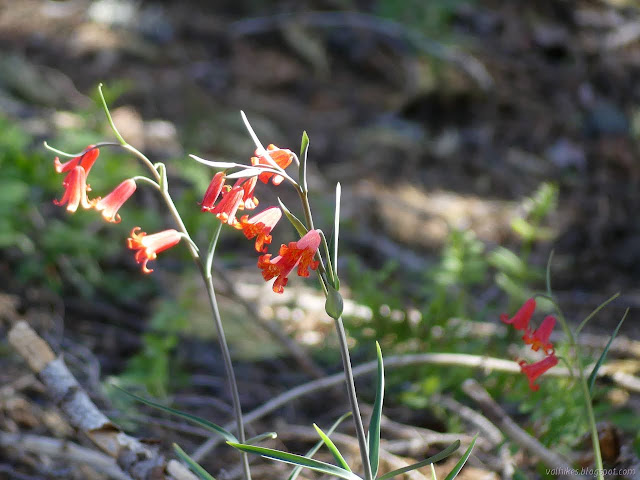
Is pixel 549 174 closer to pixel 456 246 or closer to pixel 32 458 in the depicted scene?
pixel 456 246

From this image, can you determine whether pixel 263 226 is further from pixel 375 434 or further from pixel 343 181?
pixel 343 181

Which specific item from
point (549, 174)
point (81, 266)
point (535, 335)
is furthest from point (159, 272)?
point (549, 174)

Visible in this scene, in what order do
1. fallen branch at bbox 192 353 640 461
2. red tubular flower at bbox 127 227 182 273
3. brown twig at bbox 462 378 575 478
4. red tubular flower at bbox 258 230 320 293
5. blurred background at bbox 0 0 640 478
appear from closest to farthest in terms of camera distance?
red tubular flower at bbox 258 230 320 293, red tubular flower at bbox 127 227 182 273, brown twig at bbox 462 378 575 478, fallen branch at bbox 192 353 640 461, blurred background at bbox 0 0 640 478

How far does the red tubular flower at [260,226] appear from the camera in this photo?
122 cm

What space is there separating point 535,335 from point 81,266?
2624 millimetres

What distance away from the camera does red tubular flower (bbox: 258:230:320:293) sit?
116cm

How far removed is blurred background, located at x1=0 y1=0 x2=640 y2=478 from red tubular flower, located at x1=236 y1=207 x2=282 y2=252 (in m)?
1.19

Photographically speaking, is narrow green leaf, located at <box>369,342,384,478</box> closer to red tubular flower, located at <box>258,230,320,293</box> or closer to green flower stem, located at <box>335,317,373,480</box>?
green flower stem, located at <box>335,317,373,480</box>

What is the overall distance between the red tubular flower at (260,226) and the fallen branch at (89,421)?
70 centimetres

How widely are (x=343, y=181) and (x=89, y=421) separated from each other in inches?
145

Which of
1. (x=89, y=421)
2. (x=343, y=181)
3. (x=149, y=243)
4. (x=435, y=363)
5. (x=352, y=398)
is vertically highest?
(x=149, y=243)

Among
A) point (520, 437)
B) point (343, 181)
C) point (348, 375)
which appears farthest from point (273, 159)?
point (343, 181)

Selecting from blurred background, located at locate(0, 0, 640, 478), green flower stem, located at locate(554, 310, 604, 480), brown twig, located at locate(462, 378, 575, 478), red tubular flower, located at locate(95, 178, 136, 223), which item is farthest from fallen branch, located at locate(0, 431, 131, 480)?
green flower stem, located at locate(554, 310, 604, 480)

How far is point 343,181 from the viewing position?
5.11 meters
